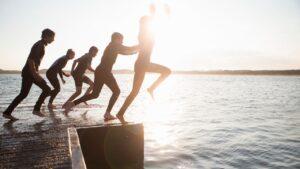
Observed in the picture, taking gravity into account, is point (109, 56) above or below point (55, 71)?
above

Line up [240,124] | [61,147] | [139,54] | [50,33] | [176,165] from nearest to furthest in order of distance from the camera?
[61,147]
[139,54]
[50,33]
[176,165]
[240,124]

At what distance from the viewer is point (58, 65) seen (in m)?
11.2

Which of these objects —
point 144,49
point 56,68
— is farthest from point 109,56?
point 56,68

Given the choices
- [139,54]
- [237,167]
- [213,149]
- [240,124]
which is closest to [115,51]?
[139,54]

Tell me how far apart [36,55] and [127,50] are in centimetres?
303

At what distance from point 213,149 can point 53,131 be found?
741cm

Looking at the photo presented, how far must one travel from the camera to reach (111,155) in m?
7.46

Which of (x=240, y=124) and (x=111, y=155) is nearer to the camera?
(x=111, y=155)

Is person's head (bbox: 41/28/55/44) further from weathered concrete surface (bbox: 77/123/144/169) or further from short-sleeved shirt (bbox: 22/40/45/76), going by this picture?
weathered concrete surface (bbox: 77/123/144/169)

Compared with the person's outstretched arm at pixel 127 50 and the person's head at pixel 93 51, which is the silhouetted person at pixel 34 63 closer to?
the person's head at pixel 93 51

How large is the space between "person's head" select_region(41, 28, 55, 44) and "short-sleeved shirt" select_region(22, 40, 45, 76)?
0.46ft

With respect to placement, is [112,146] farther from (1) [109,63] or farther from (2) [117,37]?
(2) [117,37]

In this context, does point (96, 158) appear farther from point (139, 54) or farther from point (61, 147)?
point (139, 54)

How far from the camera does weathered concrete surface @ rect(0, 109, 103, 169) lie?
471 cm
